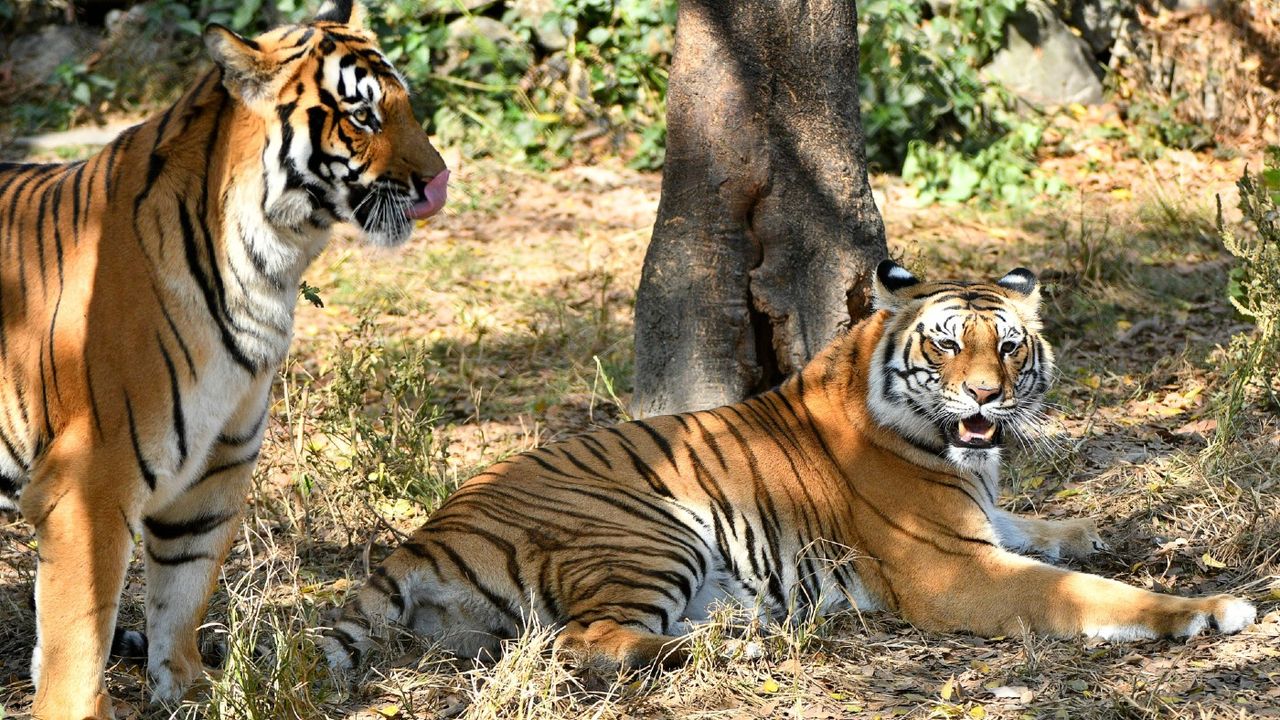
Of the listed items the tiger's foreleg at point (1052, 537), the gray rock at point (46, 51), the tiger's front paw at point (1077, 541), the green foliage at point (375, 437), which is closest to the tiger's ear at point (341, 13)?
the green foliage at point (375, 437)

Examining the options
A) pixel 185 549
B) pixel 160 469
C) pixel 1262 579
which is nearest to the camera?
pixel 160 469

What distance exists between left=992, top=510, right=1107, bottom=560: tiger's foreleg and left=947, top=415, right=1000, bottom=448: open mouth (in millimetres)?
446

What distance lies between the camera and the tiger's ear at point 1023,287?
4.64 metres

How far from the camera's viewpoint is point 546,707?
350cm

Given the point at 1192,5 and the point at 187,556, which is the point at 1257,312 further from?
the point at 1192,5

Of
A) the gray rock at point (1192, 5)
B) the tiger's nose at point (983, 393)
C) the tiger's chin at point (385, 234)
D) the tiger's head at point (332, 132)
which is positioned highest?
the tiger's head at point (332, 132)

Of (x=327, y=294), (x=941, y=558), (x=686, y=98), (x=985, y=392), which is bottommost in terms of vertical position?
(x=327, y=294)

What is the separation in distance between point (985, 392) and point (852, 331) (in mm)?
606

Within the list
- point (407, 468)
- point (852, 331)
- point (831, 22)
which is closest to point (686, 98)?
point (831, 22)

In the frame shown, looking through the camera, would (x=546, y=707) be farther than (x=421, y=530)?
No

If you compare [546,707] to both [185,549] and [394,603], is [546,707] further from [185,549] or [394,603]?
[185,549]

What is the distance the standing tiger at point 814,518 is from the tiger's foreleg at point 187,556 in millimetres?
429

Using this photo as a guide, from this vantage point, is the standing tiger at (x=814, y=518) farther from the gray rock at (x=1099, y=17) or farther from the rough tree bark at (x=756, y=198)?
the gray rock at (x=1099, y=17)

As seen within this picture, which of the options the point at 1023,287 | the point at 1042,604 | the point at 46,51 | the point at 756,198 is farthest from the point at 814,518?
the point at 46,51
